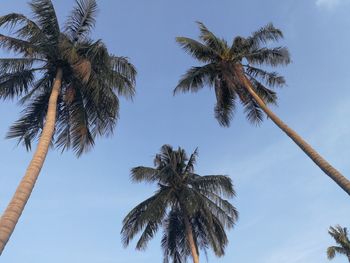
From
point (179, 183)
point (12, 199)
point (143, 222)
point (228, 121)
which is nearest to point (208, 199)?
point (179, 183)

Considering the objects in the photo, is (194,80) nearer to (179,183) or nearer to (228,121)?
(228,121)

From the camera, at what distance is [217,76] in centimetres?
2472

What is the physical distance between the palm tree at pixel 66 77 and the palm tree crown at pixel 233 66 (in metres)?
5.35

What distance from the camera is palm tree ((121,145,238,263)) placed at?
2969 cm

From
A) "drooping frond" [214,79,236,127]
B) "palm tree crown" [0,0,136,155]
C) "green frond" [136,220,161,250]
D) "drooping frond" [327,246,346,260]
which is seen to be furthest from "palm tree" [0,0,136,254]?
"drooping frond" [327,246,346,260]

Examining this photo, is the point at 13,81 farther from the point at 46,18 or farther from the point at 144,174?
the point at 144,174

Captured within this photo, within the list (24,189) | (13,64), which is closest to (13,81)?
(13,64)

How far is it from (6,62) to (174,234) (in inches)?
701

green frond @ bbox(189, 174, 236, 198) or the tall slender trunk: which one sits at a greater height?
green frond @ bbox(189, 174, 236, 198)

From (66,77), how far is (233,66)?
9.10m

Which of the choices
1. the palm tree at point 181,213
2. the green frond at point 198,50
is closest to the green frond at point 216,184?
the palm tree at point 181,213

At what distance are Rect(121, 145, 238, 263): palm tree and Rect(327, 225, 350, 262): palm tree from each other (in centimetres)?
1486

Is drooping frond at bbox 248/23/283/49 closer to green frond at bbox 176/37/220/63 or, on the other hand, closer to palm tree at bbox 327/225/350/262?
green frond at bbox 176/37/220/63

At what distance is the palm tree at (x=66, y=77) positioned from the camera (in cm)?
1767
